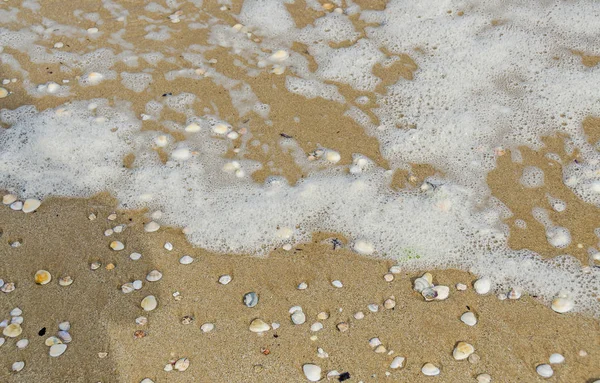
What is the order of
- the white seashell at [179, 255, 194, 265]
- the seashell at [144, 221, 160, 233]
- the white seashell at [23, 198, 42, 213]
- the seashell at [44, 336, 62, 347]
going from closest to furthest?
the seashell at [44, 336, 62, 347] → the white seashell at [179, 255, 194, 265] → the seashell at [144, 221, 160, 233] → the white seashell at [23, 198, 42, 213]

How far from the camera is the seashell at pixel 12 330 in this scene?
352cm

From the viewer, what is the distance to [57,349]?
11.2 ft

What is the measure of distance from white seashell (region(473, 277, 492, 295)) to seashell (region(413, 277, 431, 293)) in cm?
29

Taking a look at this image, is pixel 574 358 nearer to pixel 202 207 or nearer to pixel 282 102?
pixel 202 207

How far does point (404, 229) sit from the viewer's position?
4027 millimetres

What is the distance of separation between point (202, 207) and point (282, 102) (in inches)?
48.8

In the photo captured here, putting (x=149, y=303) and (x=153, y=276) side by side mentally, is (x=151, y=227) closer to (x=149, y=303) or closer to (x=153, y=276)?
(x=153, y=276)

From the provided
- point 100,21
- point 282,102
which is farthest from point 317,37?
point 100,21

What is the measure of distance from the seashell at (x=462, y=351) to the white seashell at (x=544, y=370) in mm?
349

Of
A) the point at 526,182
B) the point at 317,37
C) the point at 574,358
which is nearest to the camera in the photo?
the point at 574,358

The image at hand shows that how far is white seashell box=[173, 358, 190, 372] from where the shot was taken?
333cm

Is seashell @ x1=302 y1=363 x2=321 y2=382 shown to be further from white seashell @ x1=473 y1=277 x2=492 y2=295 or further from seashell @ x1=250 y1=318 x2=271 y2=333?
white seashell @ x1=473 y1=277 x2=492 y2=295

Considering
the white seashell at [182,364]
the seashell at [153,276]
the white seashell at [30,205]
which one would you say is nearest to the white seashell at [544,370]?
the white seashell at [182,364]

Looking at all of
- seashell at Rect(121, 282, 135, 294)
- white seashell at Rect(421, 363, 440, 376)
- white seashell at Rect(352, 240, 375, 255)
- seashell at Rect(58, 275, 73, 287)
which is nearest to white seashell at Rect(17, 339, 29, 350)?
seashell at Rect(58, 275, 73, 287)
